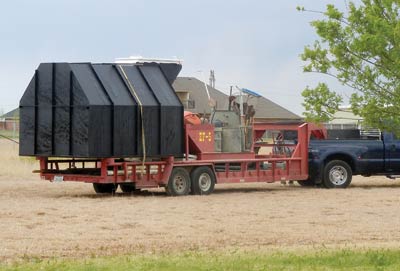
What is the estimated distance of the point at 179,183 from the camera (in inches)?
953

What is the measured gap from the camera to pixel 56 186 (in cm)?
2795

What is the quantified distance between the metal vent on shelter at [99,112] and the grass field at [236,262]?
10012 millimetres

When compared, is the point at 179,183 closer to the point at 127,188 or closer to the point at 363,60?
the point at 127,188

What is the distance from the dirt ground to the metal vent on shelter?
1298 millimetres

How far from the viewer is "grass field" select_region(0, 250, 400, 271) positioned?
11433mm

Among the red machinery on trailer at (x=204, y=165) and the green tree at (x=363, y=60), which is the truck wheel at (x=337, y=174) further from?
the green tree at (x=363, y=60)

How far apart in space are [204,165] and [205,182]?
452 millimetres

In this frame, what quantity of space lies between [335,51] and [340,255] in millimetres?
2881

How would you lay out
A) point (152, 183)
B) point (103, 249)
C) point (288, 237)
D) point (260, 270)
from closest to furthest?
point (260, 270) < point (103, 249) < point (288, 237) < point (152, 183)

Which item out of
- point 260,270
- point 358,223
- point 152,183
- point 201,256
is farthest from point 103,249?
point 152,183

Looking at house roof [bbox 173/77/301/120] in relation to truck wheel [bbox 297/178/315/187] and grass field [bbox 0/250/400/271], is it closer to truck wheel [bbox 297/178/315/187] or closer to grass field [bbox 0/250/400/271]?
truck wheel [bbox 297/178/315/187]

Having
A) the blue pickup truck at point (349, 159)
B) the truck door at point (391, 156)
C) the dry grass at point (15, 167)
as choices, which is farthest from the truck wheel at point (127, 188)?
the truck door at point (391, 156)

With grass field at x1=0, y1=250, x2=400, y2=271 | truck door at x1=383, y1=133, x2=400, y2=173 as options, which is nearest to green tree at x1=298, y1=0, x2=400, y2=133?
grass field at x1=0, y1=250, x2=400, y2=271

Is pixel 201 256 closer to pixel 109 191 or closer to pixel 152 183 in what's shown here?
pixel 152 183
